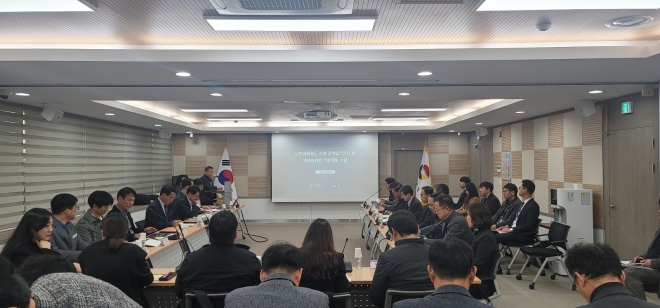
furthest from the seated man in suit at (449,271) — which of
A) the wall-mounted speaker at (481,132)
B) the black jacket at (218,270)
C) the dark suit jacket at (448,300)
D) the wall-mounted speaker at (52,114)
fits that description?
the wall-mounted speaker at (481,132)

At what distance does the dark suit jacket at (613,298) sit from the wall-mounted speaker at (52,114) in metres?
7.05

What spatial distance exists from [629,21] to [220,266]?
356 cm

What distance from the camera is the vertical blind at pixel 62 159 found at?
5629 millimetres

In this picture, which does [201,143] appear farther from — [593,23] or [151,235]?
[593,23]

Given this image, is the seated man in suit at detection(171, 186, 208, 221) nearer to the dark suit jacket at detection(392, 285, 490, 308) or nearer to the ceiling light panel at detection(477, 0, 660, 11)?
the ceiling light panel at detection(477, 0, 660, 11)

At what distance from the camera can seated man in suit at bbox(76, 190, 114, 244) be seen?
4484 mm

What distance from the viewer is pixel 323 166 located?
37.5 ft

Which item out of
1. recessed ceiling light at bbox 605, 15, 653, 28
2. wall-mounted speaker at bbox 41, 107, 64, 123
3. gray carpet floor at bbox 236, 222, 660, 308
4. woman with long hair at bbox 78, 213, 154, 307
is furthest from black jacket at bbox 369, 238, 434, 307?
wall-mounted speaker at bbox 41, 107, 64, 123

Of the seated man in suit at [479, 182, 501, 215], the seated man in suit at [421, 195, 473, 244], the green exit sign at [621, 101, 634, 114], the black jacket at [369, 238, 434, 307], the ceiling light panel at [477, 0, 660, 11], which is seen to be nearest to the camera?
the black jacket at [369, 238, 434, 307]

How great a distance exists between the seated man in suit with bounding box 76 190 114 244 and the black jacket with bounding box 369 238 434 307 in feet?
10.9

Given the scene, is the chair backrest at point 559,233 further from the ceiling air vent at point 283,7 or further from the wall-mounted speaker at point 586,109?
the ceiling air vent at point 283,7

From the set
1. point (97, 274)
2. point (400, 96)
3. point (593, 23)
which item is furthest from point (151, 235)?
point (593, 23)

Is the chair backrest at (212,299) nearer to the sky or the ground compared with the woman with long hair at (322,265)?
nearer to the ground

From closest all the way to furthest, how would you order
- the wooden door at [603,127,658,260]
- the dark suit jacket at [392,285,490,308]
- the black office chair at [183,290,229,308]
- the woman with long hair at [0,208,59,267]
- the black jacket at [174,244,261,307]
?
the dark suit jacket at [392,285,490,308] → the black office chair at [183,290,229,308] → the black jacket at [174,244,261,307] → the woman with long hair at [0,208,59,267] → the wooden door at [603,127,658,260]
